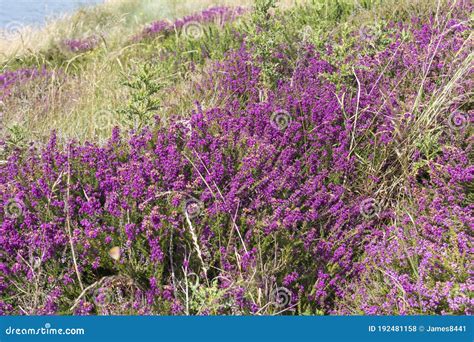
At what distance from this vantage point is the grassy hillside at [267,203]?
96.0 inches

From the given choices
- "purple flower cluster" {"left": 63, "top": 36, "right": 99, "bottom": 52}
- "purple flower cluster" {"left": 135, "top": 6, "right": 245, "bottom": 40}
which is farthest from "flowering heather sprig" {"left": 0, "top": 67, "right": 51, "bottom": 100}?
"purple flower cluster" {"left": 135, "top": 6, "right": 245, "bottom": 40}

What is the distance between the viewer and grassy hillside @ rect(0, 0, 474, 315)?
2438 millimetres

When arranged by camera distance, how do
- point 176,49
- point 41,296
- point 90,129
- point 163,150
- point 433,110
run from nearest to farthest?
point 41,296 → point 163,150 → point 433,110 → point 90,129 → point 176,49

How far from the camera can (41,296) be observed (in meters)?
2.49

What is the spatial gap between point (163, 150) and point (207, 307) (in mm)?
1083

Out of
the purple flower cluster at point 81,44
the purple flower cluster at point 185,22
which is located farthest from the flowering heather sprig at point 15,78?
the purple flower cluster at point 185,22

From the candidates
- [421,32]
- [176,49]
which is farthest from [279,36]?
[176,49]

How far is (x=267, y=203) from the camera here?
2.79 meters

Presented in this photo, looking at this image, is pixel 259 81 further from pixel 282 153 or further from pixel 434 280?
pixel 434 280

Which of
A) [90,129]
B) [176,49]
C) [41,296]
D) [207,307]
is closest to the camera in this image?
[207,307]

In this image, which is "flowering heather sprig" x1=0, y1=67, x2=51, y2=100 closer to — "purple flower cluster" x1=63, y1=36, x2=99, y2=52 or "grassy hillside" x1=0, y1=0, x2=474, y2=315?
"purple flower cluster" x1=63, y1=36, x2=99, y2=52

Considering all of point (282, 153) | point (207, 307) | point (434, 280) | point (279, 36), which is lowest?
point (434, 280)

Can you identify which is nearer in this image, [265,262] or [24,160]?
[265,262]

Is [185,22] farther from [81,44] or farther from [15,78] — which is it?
[15,78]
